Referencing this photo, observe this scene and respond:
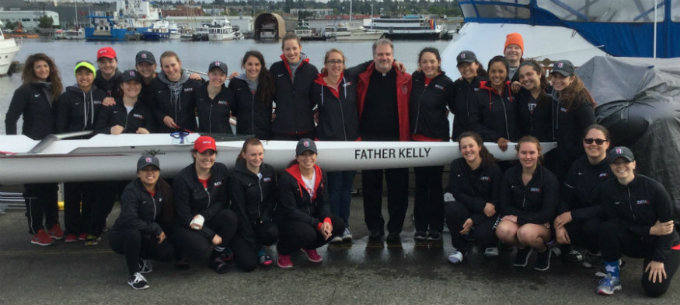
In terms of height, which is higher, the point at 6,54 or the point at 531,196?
the point at 6,54

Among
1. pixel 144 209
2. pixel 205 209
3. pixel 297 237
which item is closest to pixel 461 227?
pixel 297 237

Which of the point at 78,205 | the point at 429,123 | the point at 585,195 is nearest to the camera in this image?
the point at 585,195

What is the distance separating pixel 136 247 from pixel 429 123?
2619 mm

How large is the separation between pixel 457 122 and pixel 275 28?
285 ft

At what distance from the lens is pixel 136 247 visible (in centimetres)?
467

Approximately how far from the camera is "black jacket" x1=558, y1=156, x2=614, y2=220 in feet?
15.6

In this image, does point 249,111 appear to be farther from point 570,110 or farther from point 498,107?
point 570,110

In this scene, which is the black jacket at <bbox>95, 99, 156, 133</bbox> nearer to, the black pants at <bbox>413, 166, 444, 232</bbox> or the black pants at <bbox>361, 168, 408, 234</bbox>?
the black pants at <bbox>361, 168, 408, 234</bbox>

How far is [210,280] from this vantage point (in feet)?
16.1

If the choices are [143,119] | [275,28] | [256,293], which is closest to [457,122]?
[256,293]

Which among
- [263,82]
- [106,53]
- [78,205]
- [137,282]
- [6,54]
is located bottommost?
[137,282]

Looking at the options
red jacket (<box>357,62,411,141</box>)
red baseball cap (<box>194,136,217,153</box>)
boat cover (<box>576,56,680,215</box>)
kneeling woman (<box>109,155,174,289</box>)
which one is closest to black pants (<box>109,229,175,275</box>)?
kneeling woman (<box>109,155,174,289</box>)

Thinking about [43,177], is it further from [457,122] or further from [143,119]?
[457,122]

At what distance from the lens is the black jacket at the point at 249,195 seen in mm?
5070
